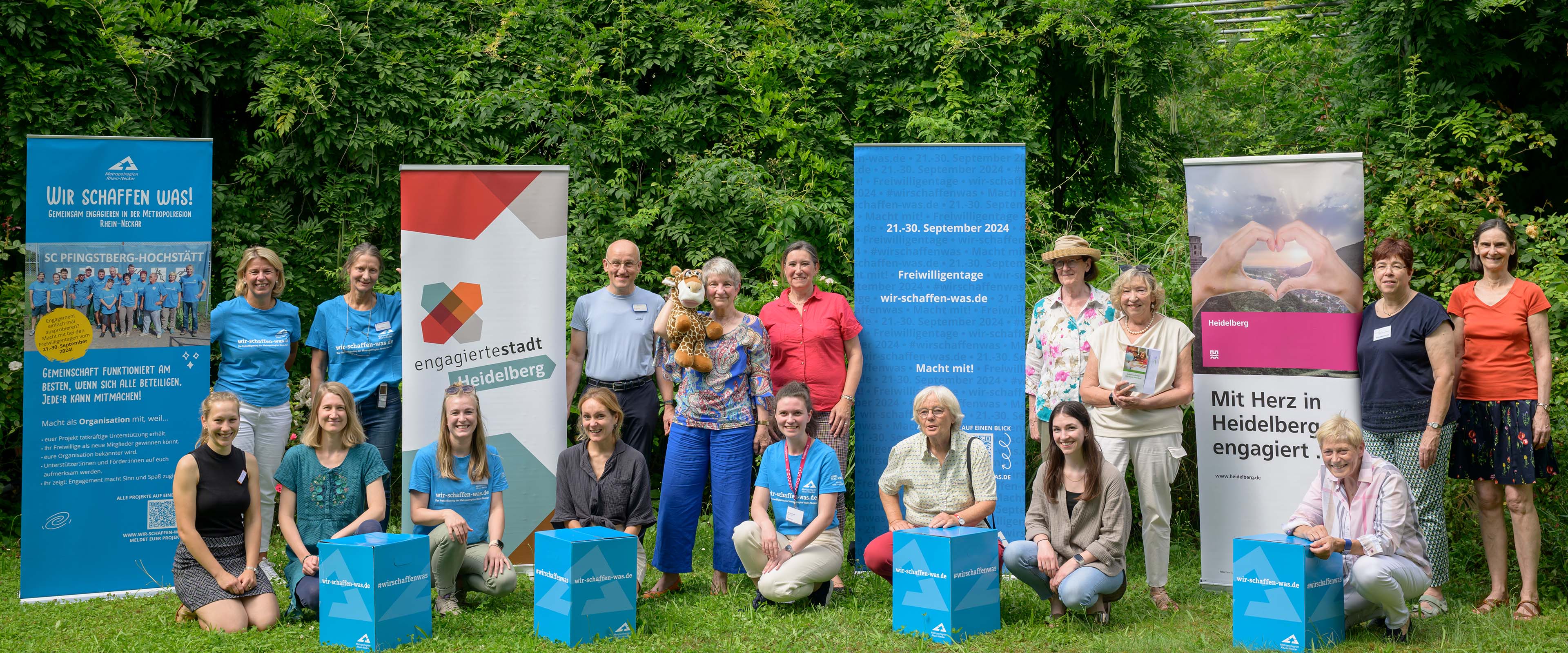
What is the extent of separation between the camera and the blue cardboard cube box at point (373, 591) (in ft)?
12.3

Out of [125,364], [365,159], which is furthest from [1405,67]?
[125,364]

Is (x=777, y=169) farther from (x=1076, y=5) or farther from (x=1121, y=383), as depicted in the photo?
(x=1121, y=383)

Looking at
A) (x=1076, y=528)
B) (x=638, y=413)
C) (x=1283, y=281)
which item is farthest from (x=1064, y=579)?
(x=638, y=413)

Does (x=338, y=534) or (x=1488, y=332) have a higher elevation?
(x=1488, y=332)

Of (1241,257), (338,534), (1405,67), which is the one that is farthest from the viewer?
(1405,67)

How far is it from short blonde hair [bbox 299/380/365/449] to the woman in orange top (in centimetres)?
441

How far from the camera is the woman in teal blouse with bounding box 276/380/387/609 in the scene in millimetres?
4160

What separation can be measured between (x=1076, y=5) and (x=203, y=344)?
236 inches

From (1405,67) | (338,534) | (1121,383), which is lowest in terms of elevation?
(338,534)

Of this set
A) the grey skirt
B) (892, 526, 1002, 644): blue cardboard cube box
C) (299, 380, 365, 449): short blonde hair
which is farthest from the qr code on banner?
(892, 526, 1002, 644): blue cardboard cube box

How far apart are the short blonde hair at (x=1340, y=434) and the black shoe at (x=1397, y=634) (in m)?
0.66

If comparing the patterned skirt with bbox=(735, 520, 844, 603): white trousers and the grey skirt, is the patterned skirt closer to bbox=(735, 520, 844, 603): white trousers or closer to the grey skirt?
bbox=(735, 520, 844, 603): white trousers

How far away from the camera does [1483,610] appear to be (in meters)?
4.28

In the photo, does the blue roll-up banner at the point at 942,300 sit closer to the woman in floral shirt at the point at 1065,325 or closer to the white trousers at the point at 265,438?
the woman in floral shirt at the point at 1065,325
